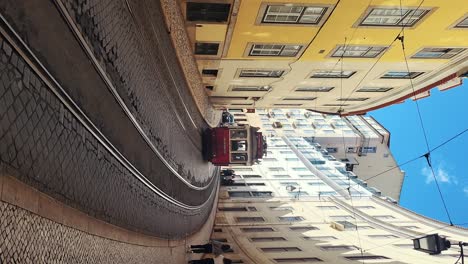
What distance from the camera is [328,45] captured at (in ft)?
56.5

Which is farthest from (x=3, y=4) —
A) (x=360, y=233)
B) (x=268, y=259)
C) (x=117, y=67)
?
(x=360, y=233)

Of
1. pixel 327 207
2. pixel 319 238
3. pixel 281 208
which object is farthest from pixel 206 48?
pixel 327 207

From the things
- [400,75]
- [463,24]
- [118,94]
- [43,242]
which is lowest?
[43,242]

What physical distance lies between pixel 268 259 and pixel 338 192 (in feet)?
61.5

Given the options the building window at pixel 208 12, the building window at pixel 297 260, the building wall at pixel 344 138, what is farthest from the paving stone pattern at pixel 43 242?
the building wall at pixel 344 138

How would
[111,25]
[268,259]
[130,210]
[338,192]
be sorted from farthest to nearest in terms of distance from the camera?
[338,192] < [268,259] < [130,210] < [111,25]

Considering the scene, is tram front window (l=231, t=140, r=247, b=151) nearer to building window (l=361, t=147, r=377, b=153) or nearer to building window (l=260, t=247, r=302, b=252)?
building window (l=260, t=247, r=302, b=252)

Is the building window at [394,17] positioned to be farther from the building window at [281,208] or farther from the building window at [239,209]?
the building window at [281,208]

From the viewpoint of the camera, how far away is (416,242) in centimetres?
1212

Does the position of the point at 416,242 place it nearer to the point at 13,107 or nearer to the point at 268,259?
the point at 13,107

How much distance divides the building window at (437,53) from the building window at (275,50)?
4.85 metres

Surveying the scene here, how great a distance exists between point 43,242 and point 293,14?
1138 cm

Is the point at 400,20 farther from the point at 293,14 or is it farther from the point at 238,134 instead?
the point at 238,134

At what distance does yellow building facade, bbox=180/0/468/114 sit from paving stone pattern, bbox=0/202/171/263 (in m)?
9.08
